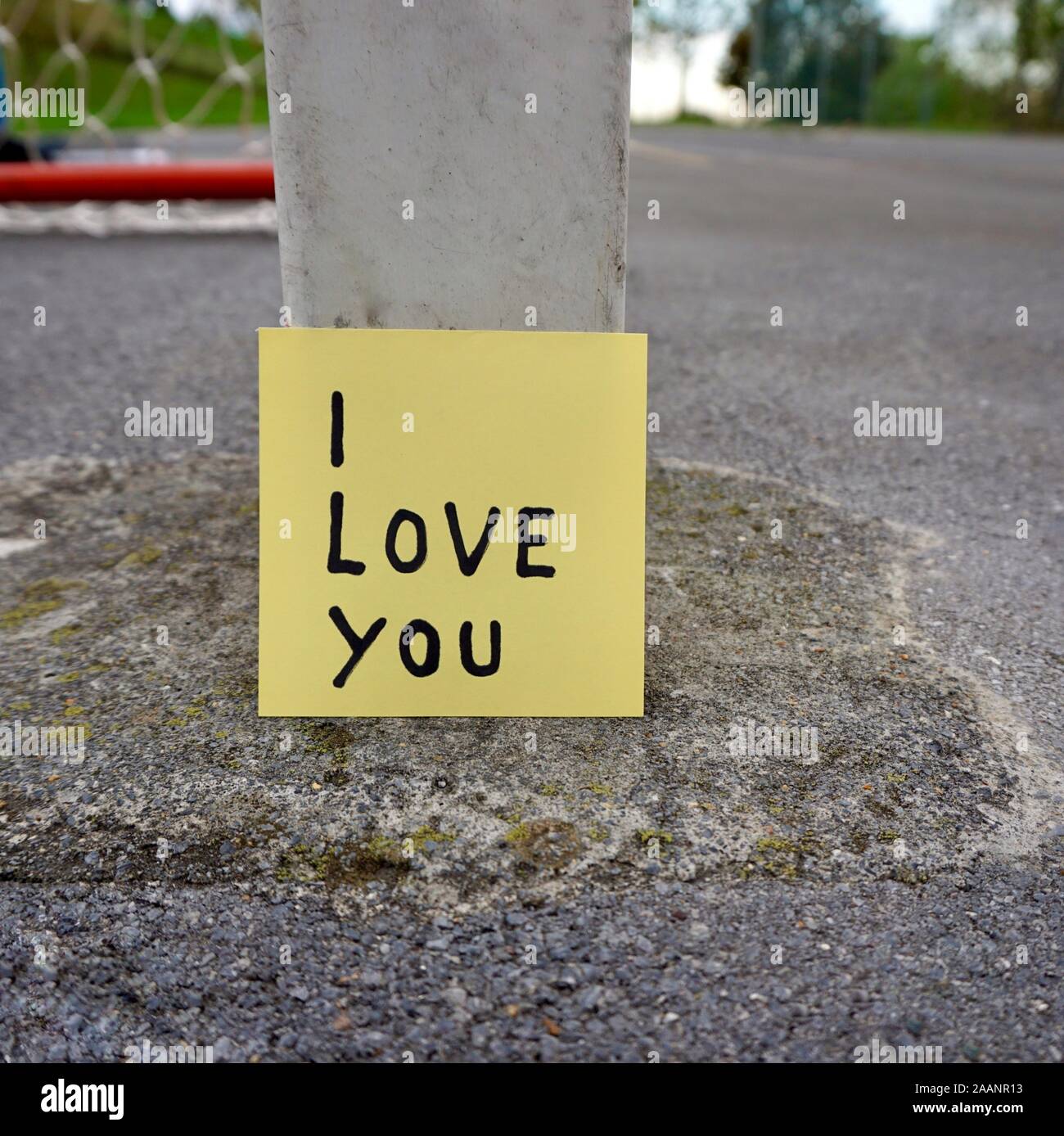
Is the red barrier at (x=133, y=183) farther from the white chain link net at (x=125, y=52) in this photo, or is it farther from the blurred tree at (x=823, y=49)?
the blurred tree at (x=823, y=49)

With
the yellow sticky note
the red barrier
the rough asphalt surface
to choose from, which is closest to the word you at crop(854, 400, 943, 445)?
the rough asphalt surface

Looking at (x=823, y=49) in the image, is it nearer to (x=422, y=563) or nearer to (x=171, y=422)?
(x=171, y=422)

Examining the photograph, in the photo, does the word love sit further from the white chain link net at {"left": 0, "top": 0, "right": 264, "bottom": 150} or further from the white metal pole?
the white chain link net at {"left": 0, "top": 0, "right": 264, "bottom": 150}

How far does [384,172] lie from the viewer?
151cm

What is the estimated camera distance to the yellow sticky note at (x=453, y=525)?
1.55 metres

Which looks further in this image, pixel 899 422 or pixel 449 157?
pixel 899 422

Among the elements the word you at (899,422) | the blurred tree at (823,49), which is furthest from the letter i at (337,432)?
the blurred tree at (823,49)

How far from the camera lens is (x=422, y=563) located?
1.59m

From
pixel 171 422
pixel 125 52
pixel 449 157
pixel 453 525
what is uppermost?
pixel 125 52

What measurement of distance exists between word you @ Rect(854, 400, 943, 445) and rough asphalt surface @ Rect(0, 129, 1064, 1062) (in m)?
0.05

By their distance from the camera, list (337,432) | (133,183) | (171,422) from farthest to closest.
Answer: (133,183), (171,422), (337,432)

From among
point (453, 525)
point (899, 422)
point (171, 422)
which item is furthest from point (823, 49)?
point (453, 525)

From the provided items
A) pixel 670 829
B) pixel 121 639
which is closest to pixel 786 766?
pixel 670 829

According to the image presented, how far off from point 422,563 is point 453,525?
0.24 ft
